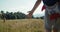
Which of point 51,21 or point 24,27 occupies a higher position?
point 51,21

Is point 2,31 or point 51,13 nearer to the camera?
point 51,13

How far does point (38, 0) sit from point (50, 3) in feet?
0.88

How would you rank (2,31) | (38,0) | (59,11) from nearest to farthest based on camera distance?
(59,11) → (38,0) → (2,31)

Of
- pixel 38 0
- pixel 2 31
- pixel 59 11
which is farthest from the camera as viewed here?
pixel 2 31

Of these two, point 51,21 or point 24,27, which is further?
point 24,27

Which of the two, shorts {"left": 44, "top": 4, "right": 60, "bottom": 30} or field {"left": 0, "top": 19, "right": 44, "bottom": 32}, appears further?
field {"left": 0, "top": 19, "right": 44, "bottom": 32}

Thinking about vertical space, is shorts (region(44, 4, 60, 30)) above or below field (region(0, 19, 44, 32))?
above

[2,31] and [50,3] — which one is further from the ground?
[50,3]

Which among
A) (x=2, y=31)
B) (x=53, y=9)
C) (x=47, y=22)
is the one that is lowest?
(x=2, y=31)

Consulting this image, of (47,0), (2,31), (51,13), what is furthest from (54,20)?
(2,31)

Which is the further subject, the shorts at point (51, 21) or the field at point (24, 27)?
the field at point (24, 27)

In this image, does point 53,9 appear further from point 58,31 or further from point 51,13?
point 58,31

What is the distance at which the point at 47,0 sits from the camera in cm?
236

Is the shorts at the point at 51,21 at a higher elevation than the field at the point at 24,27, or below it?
higher
